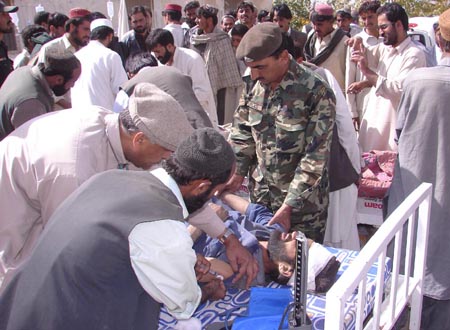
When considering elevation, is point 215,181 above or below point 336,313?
above

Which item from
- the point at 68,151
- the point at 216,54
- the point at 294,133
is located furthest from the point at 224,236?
the point at 216,54

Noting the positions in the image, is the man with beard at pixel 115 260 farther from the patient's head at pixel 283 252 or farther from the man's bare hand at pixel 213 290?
the patient's head at pixel 283 252

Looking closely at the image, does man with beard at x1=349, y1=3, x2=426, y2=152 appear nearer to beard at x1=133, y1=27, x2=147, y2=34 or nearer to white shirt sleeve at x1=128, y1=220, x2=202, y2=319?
white shirt sleeve at x1=128, y1=220, x2=202, y2=319

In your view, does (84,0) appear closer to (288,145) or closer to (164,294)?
(288,145)

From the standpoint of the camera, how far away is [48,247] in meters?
1.43

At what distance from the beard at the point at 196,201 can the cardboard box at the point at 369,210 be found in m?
2.18

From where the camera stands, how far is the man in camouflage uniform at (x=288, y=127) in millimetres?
2601

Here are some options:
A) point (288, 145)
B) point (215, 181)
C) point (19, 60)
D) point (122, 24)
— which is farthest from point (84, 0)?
point (215, 181)

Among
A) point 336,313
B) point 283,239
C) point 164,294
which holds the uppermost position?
point 164,294

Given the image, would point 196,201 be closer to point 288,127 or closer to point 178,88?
point 288,127

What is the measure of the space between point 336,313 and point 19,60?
5.35 metres

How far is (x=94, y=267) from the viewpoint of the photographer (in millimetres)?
1336

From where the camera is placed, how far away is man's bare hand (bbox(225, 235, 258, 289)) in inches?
89.0

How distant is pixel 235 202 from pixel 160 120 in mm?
1295
